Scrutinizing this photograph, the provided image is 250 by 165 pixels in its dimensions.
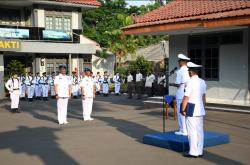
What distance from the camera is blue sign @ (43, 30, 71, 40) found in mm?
29250

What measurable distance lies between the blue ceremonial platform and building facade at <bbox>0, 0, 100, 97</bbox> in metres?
19.1

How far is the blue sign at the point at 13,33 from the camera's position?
27.0m

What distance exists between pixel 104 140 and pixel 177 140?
229cm

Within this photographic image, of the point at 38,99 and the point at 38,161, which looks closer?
the point at 38,161

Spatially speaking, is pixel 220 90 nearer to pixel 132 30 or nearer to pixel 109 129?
pixel 132 30

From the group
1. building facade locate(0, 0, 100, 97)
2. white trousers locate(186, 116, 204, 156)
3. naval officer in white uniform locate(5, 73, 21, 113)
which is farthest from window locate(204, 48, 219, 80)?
building facade locate(0, 0, 100, 97)

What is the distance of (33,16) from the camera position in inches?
1163

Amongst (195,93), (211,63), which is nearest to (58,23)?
(211,63)

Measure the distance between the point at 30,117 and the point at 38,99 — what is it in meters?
9.33

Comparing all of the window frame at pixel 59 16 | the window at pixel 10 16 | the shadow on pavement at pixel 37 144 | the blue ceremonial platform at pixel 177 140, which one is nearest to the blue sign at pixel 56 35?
the window frame at pixel 59 16

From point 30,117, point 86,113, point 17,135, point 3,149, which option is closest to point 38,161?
point 3,149

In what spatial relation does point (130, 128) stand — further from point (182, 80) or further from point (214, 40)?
point (214, 40)

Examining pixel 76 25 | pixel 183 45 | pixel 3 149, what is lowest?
pixel 3 149

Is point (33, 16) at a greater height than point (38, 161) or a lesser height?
greater
